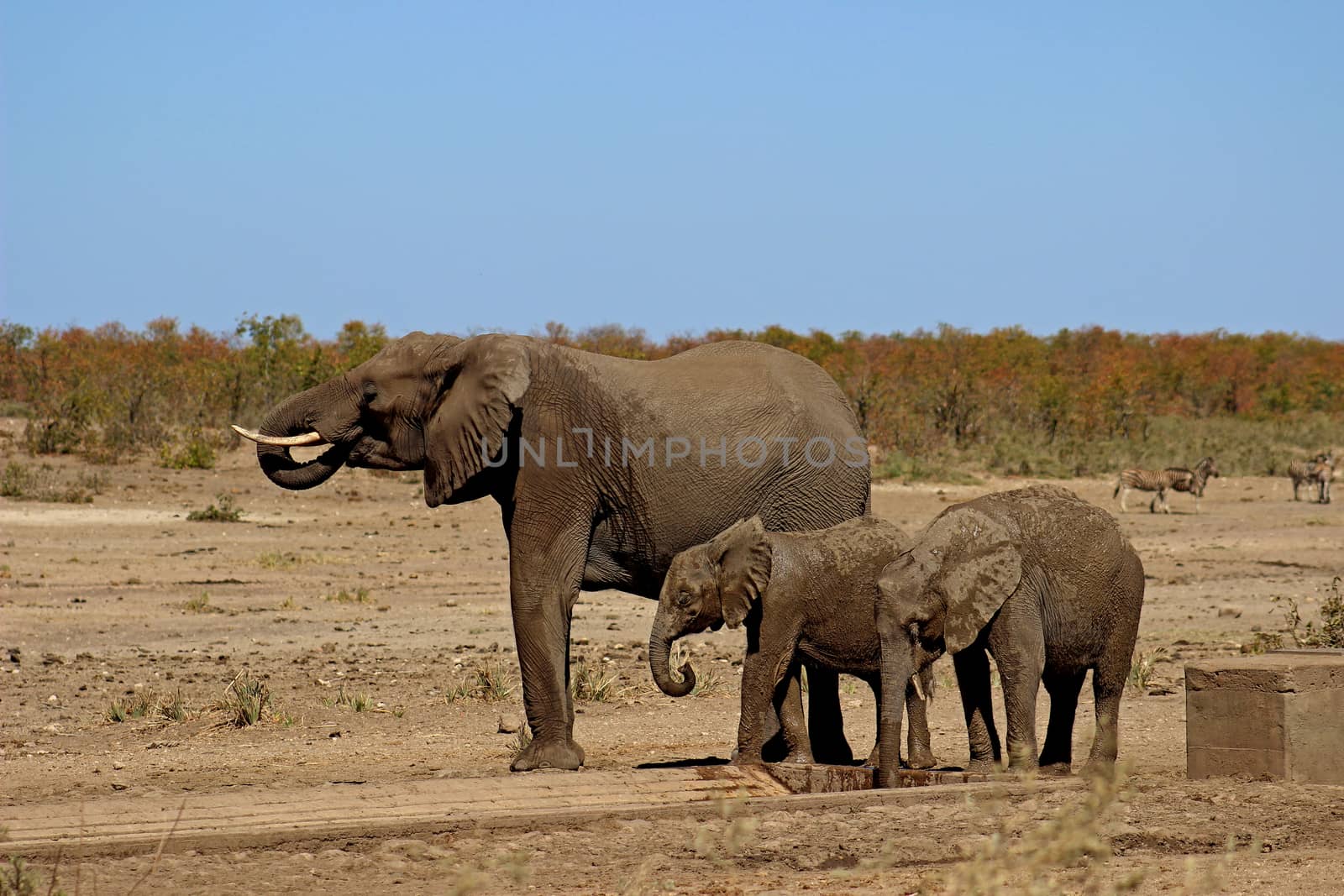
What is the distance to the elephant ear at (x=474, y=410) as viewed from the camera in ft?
30.7

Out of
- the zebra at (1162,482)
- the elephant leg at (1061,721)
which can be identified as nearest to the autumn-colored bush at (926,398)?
the zebra at (1162,482)

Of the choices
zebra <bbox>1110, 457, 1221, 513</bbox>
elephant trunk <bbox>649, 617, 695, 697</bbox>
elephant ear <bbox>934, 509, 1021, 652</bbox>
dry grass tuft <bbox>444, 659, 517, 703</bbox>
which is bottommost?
dry grass tuft <bbox>444, 659, 517, 703</bbox>

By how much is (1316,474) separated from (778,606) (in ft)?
75.2

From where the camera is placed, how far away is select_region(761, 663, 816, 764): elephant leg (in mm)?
9039

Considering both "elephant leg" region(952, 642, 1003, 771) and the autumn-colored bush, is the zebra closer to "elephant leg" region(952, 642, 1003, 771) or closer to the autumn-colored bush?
the autumn-colored bush

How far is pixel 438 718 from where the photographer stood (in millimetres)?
12078

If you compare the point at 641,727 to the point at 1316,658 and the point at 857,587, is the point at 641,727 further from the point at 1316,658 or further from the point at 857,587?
the point at 1316,658

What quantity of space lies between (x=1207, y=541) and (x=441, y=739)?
603 inches

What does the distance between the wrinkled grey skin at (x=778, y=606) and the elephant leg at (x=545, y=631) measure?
675 millimetres

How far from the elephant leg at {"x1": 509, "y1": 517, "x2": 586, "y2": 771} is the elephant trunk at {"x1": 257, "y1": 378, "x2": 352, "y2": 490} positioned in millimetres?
1283

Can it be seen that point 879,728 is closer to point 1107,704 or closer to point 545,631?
point 1107,704

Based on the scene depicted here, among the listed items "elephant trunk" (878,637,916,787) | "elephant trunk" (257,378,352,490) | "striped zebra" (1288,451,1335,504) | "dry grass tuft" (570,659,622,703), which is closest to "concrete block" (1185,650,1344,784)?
"elephant trunk" (878,637,916,787)

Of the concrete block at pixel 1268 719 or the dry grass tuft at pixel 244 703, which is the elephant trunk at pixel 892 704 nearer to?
the concrete block at pixel 1268 719

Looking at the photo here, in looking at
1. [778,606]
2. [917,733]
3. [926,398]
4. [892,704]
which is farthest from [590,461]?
[926,398]
